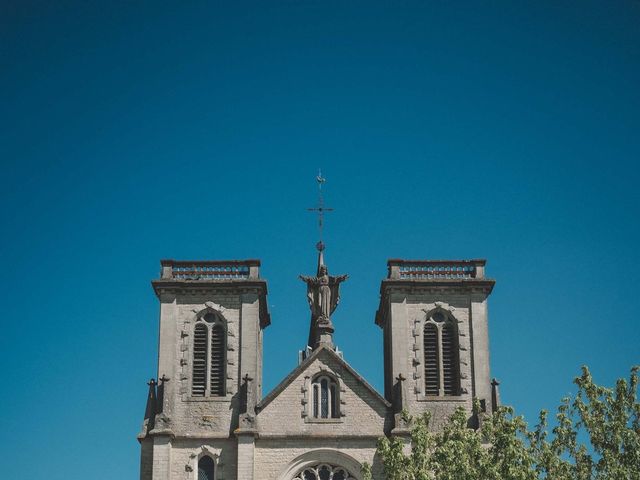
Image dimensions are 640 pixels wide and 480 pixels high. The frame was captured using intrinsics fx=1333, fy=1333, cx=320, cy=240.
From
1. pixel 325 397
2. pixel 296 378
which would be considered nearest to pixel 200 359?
pixel 296 378

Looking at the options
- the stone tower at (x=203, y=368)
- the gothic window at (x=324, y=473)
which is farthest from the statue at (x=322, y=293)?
the gothic window at (x=324, y=473)

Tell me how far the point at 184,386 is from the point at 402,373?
8.39m

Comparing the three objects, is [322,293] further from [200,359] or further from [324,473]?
[324,473]

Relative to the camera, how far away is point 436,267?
53438 mm

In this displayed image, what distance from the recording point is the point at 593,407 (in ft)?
136

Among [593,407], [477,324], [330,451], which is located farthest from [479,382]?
[593,407]

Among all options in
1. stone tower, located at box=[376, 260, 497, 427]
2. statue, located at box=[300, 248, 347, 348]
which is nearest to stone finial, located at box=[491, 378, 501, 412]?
stone tower, located at box=[376, 260, 497, 427]

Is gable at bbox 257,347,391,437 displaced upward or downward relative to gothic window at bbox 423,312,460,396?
downward

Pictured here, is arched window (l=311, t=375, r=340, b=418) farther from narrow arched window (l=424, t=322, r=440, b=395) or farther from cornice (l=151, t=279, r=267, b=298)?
cornice (l=151, t=279, r=267, b=298)

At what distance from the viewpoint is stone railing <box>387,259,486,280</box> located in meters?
53.2

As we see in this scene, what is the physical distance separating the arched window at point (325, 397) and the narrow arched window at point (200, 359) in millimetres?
4234

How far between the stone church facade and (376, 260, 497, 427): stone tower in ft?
0.13

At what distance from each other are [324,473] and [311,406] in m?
2.59

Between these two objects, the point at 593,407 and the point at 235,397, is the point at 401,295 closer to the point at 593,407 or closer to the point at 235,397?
the point at 235,397
